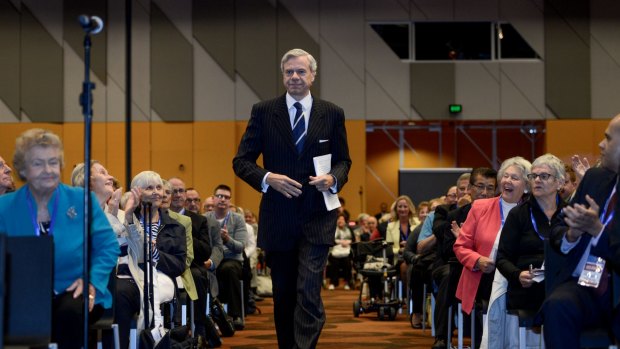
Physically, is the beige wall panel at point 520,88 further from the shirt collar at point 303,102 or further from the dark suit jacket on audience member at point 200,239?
the shirt collar at point 303,102

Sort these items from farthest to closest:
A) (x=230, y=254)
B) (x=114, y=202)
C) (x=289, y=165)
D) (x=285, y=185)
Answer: (x=230, y=254) → (x=114, y=202) → (x=289, y=165) → (x=285, y=185)

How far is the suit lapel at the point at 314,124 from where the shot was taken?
213 inches

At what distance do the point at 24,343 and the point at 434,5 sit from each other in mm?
17971

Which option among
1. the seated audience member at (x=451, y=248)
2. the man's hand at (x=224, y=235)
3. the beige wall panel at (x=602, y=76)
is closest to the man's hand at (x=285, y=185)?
the seated audience member at (x=451, y=248)

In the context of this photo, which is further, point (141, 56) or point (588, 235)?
point (141, 56)

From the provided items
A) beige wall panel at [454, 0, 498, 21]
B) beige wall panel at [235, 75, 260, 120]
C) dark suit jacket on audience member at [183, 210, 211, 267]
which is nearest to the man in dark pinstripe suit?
dark suit jacket on audience member at [183, 210, 211, 267]

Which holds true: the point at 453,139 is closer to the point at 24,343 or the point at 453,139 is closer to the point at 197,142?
the point at 197,142

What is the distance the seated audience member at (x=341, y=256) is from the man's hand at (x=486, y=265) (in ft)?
A: 40.1

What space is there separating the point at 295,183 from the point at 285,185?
0.05m

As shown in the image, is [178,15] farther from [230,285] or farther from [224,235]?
[230,285]

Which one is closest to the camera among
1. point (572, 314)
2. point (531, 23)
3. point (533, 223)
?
point (572, 314)

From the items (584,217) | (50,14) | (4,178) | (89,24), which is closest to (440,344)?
(4,178)

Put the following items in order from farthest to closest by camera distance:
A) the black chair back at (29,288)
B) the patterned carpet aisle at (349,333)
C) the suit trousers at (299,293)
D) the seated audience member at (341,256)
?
the seated audience member at (341,256) < the patterned carpet aisle at (349,333) < the suit trousers at (299,293) < the black chair back at (29,288)

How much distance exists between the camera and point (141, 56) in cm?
2072
